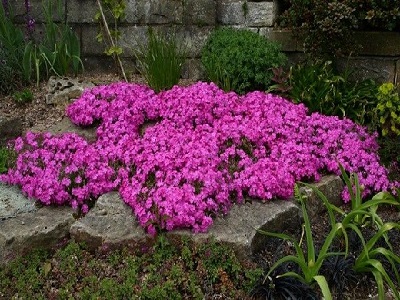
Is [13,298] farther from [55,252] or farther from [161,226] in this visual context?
[161,226]

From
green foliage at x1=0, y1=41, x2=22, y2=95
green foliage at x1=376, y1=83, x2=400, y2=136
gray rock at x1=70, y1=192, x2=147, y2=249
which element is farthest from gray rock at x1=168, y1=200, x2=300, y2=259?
green foliage at x1=0, y1=41, x2=22, y2=95

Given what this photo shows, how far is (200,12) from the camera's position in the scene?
20.3 feet

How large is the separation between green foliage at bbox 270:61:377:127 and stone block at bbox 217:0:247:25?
898 mm

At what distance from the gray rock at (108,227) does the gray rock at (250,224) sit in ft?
0.92

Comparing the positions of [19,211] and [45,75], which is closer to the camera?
[19,211]

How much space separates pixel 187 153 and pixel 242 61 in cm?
155

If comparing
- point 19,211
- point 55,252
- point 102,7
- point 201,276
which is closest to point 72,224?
point 55,252

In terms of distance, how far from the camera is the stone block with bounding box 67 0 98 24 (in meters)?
6.37

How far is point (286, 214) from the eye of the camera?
13.5ft

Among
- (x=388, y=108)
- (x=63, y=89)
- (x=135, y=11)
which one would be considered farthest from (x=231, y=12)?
(x=388, y=108)

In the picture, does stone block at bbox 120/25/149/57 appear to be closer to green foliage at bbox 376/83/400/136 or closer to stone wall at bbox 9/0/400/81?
stone wall at bbox 9/0/400/81

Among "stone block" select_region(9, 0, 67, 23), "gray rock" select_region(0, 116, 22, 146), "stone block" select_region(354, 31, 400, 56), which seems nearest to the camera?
"gray rock" select_region(0, 116, 22, 146)

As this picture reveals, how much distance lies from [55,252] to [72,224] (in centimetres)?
22

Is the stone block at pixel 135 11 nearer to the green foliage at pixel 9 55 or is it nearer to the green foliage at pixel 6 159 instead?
the green foliage at pixel 9 55
